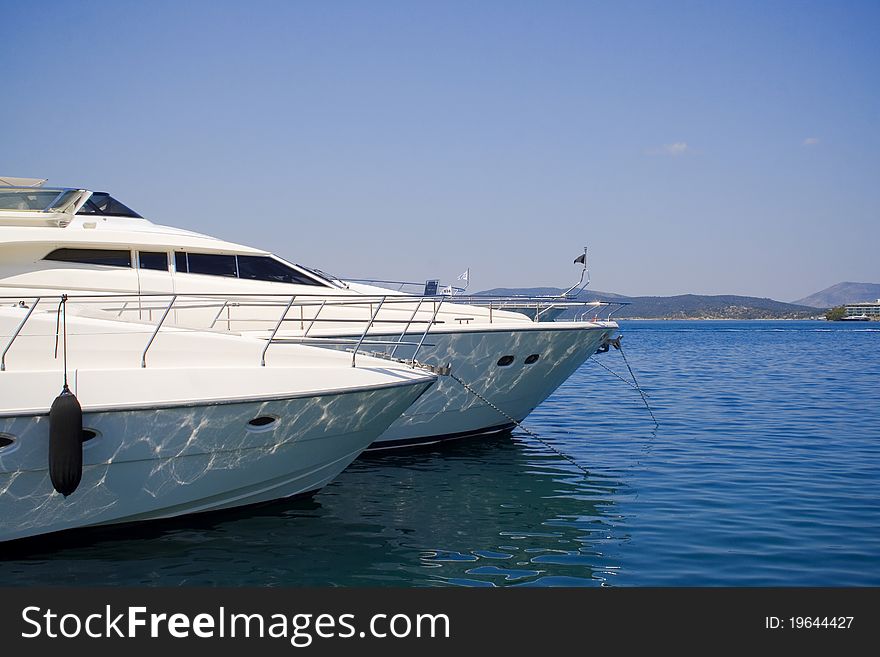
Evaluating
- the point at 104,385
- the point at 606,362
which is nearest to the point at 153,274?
the point at 104,385

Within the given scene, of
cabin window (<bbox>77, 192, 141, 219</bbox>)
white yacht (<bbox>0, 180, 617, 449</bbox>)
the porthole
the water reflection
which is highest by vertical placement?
cabin window (<bbox>77, 192, 141, 219</bbox>)

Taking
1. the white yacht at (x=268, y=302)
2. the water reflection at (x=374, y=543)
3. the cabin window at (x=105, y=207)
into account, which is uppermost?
the cabin window at (x=105, y=207)

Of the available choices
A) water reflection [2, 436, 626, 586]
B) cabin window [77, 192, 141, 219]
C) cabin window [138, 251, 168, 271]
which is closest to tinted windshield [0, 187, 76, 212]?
cabin window [77, 192, 141, 219]

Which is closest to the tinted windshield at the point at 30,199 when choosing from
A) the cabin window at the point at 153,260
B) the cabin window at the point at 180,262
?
the cabin window at the point at 153,260

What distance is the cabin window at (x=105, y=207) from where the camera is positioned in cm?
1341

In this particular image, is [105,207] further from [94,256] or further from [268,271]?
[268,271]

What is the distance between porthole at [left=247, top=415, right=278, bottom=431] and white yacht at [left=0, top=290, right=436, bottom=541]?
14mm

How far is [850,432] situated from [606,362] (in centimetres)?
2246

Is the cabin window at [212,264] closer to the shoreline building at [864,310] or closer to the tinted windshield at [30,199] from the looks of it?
the tinted windshield at [30,199]

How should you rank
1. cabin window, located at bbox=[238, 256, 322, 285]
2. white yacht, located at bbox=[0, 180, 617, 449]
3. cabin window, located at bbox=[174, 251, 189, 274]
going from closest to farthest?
1. white yacht, located at bbox=[0, 180, 617, 449]
2. cabin window, located at bbox=[174, 251, 189, 274]
3. cabin window, located at bbox=[238, 256, 322, 285]

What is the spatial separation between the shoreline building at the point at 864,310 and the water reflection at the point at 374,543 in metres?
167

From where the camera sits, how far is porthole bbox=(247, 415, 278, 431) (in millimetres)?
8211

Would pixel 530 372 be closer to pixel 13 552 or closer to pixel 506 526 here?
pixel 506 526

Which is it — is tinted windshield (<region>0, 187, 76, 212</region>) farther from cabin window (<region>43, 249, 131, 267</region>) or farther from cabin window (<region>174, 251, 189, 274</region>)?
cabin window (<region>174, 251, 189, 274</region>)
